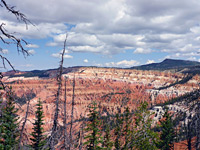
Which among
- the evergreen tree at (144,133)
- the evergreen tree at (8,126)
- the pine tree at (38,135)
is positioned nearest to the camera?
the evergreen tree at (8,126)

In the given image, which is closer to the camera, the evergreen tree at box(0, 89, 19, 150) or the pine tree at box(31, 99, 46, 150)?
the evergreen tree at box(0, 89, 19, 150)

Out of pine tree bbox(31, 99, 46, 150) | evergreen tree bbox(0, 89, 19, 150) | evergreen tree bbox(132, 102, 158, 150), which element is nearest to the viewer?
evergreen tree bbox(0, 89, 19, 150)

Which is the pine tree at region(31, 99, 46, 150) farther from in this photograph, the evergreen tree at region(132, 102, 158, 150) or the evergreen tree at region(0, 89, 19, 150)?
the evergreen tree at region(132, 102, 158, 150)

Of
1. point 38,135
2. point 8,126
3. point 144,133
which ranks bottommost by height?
point 38,135

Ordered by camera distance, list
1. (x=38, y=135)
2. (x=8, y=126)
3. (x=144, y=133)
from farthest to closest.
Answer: (x=38, y=135)
(x=144, y=133)
(x=8, y=126)

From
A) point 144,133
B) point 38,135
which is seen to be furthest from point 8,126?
point 38,135

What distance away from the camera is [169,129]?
32.7 meters

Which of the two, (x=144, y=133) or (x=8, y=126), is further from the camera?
(x=144, y=133)

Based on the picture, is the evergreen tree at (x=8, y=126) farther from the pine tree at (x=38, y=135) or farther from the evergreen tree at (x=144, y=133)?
the evergreen tree at (x=144, y=133)

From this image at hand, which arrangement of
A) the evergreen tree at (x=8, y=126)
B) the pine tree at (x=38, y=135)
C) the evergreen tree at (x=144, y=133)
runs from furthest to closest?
the pine tree at (x=38, y=135) → the evergreen tree at (x=144, y=133) → the evergreen tree at (x=8, y=126)

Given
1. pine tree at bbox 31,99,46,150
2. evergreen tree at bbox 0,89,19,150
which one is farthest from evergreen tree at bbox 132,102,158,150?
pine tree at bbox 31,99,46,150

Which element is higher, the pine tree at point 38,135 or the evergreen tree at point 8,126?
the evergreen tree at point 8,126

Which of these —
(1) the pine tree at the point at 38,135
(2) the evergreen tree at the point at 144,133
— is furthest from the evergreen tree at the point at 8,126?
(2) the evergreen tree at the point at 144,133

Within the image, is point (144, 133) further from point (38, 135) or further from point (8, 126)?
point (38, 135)
